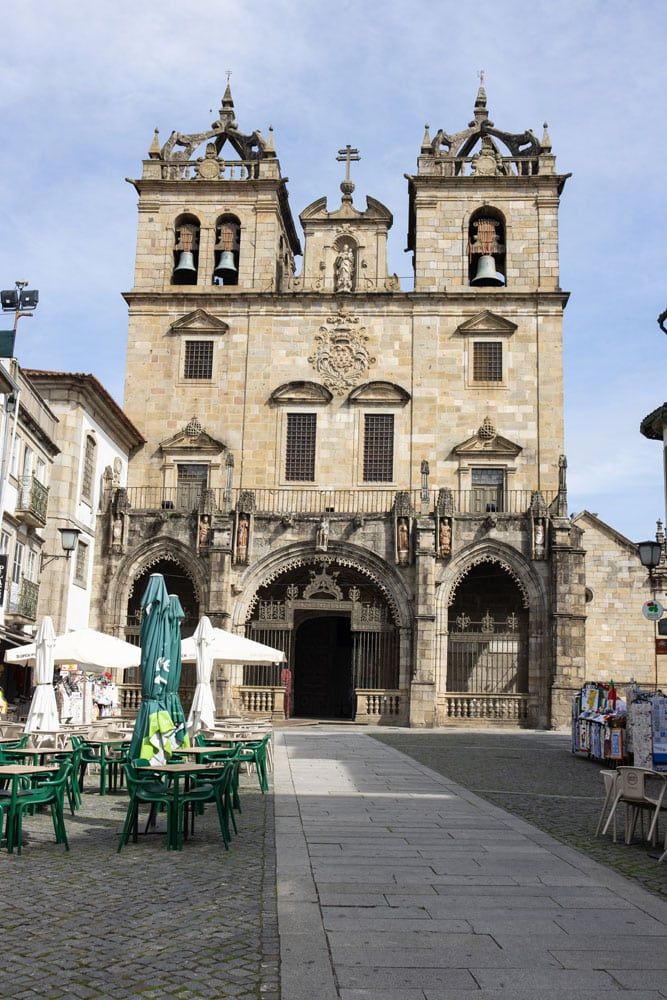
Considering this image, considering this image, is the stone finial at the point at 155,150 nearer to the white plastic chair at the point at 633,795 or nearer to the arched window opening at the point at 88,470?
the arched window opening at the point at 88,470

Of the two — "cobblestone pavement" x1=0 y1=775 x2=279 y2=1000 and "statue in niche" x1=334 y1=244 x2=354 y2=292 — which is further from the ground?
"statue in niche" x1=334 y1=244 x2=354 y2=292

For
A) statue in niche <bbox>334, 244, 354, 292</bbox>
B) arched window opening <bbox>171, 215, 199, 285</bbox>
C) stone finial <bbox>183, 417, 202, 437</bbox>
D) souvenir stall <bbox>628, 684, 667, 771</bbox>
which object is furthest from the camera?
arched window opening <bbox>171, 215, 199, 285</bbox>

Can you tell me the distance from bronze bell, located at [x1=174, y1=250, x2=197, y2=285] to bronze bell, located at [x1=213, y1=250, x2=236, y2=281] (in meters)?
0.87

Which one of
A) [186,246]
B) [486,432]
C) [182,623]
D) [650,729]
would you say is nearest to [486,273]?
[486,432]

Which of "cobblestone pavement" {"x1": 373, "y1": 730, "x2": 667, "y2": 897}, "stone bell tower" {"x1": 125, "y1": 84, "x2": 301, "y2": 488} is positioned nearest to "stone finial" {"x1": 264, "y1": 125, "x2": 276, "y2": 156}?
"stone bell tower" {"x1": 125, "y1": 84, "x2": 301, "y2": 488}

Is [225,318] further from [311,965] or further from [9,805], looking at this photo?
[311,965]

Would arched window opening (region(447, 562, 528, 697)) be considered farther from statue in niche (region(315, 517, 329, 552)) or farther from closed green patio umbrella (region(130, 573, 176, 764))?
closed green patio umbrella (region(130, 573, 176, 764))

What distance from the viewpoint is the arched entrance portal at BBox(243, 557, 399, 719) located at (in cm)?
3306

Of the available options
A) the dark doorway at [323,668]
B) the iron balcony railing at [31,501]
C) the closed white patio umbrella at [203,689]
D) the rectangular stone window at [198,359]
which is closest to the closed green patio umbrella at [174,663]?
the closed white patio umbrella at [203,689]

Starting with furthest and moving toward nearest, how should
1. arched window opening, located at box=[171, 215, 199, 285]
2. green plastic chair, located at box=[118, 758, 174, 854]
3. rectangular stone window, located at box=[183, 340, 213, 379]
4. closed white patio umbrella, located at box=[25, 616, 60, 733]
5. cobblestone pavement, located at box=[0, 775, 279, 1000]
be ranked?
arched window opening, located at box=[171, 215, 199, 285] → rectangular stone window, located at box=[183, 340, 213, 379] → closed white patio umbrella, located at box=[25, 616, 60, 733] → green plastic chair, located at box=[118, 758, 174, 854] → cobblestone pavement, located at box=[0, 775, 279, 1000]

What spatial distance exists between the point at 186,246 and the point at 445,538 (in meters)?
15.0

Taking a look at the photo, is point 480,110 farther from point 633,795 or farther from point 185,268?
point 633,795

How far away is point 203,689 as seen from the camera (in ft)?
60.4

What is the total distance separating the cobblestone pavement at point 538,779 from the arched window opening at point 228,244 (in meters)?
18.7
